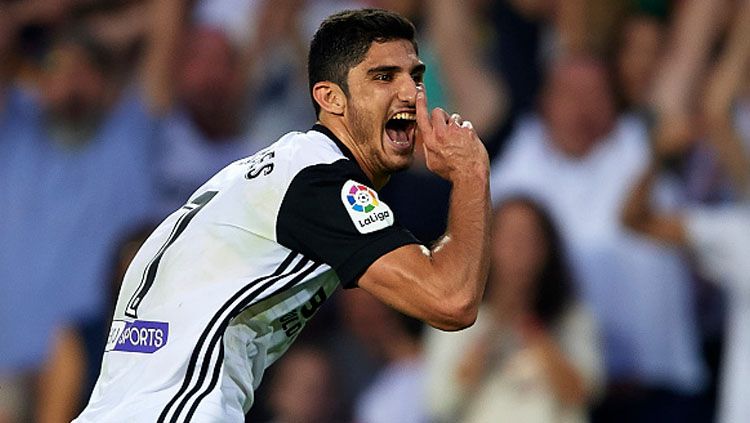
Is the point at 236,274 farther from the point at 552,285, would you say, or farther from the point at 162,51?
the point at 162,51

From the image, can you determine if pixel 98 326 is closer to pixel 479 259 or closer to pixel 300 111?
pixel 300 111

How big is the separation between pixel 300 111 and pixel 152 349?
5592mm

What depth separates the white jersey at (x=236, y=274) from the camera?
4.04 meters

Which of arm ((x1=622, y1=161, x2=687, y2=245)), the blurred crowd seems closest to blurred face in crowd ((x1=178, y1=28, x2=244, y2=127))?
the blurred crowd

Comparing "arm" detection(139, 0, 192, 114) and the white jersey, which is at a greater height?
the white jersey

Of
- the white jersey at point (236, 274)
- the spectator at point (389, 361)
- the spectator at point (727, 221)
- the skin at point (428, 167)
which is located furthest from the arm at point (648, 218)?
the white jersey at point (236, 274)

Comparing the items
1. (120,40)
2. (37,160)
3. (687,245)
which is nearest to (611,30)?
(687,245)

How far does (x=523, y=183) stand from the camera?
8.73 metres

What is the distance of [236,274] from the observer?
412 centimetres

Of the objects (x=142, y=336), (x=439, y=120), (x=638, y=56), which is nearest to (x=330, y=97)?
(x=439, y=120)

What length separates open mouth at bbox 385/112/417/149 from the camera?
445cm

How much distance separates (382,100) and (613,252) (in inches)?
173

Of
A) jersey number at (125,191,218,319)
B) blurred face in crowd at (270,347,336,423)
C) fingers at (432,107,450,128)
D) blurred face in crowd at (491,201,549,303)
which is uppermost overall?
fingers at (432,107,450,128)

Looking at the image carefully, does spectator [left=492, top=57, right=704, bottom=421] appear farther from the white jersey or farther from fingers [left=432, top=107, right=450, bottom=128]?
the white jersey
